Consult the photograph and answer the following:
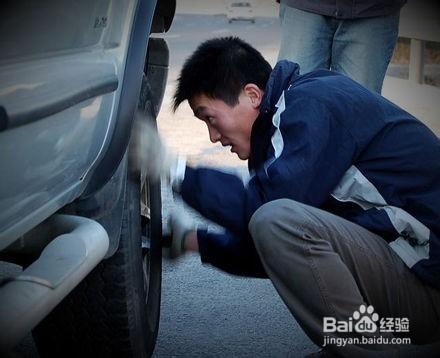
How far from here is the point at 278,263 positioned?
69.4 inches

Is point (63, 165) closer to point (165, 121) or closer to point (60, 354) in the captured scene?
point (60, 354)

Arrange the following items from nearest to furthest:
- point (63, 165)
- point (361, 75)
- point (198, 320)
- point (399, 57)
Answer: point (63, 165)
point (198, 320)
point (361, 75)
point (399, 57)

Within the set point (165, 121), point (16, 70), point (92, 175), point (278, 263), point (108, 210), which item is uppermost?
point (16, 70)

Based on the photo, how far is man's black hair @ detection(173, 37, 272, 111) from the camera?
6.60 feet

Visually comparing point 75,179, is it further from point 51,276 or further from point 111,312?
point 111,312

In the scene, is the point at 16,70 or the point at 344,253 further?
the point at 344,253

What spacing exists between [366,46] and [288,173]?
1450 mm

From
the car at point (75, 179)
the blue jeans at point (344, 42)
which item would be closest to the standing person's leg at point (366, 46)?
the blue jeans at point (344, 42)

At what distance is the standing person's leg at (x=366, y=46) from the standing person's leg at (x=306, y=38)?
0.06m

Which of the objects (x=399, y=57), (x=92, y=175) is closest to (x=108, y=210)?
(x=92, y=175)

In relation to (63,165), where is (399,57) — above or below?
below

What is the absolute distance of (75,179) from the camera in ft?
4.94

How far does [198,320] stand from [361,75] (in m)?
1.38

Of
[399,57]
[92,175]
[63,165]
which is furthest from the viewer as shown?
[399,57]
